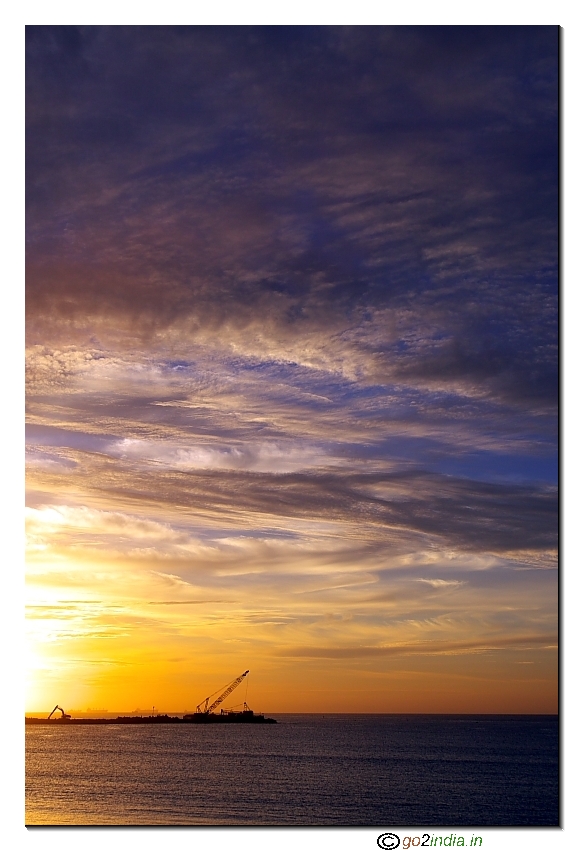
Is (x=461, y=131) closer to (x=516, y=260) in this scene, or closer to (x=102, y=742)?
(x=516, y=260)

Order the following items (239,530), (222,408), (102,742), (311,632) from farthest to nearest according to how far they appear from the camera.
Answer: (102,742)
(311,632)
(239,530)
(222,408)

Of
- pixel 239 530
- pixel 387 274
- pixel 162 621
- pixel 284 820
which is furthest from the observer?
pixel 284 820

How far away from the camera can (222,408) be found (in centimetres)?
1519

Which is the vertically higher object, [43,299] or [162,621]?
[43,299]

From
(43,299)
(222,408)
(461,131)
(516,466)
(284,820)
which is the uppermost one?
(461,131)

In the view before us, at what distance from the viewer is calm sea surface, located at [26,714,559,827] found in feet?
81.1

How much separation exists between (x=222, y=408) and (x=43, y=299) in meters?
3.90

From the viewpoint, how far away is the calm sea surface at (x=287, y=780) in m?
24.7

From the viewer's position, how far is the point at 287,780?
3841cm
